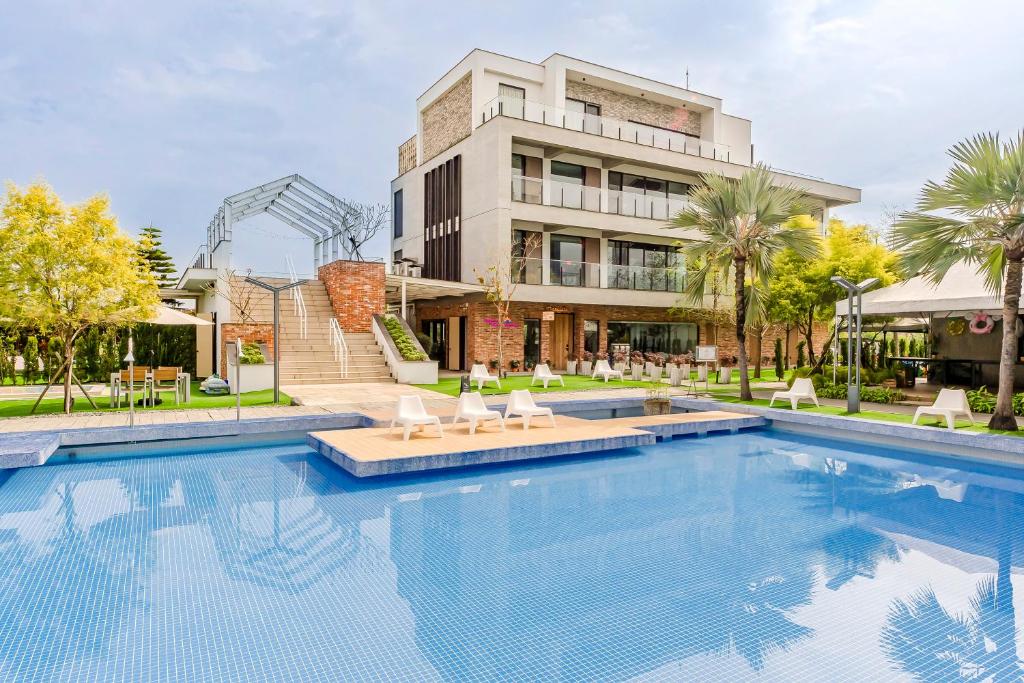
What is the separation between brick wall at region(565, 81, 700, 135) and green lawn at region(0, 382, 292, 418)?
17694mm

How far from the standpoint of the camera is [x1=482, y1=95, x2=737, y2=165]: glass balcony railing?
22.7 m

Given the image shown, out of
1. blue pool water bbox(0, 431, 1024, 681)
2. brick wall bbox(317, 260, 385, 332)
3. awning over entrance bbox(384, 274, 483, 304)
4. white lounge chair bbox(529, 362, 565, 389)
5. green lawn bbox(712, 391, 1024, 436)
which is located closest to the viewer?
blue pool water bbox(0, 431, 1024, 681)

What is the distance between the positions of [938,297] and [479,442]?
11.5 metres

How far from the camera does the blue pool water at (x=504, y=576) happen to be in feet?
13.2

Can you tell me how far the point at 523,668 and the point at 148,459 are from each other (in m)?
8.52

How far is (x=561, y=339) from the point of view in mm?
24859

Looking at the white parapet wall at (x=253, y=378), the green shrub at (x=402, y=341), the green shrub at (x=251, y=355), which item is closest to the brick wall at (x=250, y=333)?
the green shrub at (x=251, y=355)

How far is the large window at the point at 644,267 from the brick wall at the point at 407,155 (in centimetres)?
1113

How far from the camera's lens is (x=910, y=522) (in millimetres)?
7254

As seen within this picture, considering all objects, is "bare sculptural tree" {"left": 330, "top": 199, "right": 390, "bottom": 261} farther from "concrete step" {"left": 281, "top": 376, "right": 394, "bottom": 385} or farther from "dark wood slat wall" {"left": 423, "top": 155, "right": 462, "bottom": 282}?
"concrete step" {"left": 281, "top": 376, "right": 394, "bottom": 385}

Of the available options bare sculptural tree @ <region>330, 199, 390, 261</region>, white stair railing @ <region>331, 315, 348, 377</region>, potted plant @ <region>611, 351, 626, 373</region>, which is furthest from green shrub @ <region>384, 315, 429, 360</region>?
potted plant @ <region>611, 351, 626, 373</region>

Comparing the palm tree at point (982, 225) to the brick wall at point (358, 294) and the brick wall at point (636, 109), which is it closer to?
the brick wall at point (358, 294)

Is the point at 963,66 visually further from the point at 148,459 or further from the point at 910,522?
the point at 148,459

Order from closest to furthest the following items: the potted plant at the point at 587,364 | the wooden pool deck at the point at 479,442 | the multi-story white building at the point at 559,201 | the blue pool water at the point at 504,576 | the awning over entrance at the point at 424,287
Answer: the blue pool water at the point at 504,576, the wooden pool deck at the point at 479,442, the awning over entrance at the point at 424,287, the potted plant at the point at 587,364, the multi-story white building at the point at 559,201
